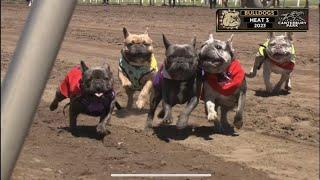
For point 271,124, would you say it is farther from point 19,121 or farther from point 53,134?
point 19,121

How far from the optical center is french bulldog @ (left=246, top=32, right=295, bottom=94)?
9.45 meters

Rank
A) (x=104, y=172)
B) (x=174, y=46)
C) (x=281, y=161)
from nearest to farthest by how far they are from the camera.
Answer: (x=104, y=172) → (x=281, y=161) → (x=174, y=46)

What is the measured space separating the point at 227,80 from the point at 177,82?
628mm

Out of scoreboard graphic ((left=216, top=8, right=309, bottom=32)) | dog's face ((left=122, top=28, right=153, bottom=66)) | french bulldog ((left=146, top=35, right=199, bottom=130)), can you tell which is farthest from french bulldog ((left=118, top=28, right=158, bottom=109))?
scoreboard graphic ((left=216, top=8, right=309, bottom=32))

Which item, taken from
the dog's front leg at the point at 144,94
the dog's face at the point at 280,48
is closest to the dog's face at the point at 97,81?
the dog's front leg at the point at 144,94

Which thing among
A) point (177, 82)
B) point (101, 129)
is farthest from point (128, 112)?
point (101, 129)

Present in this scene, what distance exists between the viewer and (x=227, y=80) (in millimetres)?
7094

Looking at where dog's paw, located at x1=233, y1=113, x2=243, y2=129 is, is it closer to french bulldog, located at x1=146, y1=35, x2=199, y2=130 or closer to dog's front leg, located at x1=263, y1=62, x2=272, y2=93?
french bulldog, located at x1=146, y1=35, x2=199, y2=130

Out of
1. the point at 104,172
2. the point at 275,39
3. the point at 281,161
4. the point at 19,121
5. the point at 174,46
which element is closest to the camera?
the point at 19,121

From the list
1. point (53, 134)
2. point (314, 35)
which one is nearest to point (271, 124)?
point (53, 134)

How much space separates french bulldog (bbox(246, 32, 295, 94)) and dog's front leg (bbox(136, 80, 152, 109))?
8.33ft

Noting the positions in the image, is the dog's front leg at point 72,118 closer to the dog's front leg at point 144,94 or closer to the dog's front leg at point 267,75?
the dog's front leg at point 144,94

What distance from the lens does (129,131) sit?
24.1 ft

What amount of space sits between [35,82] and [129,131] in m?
6.12
